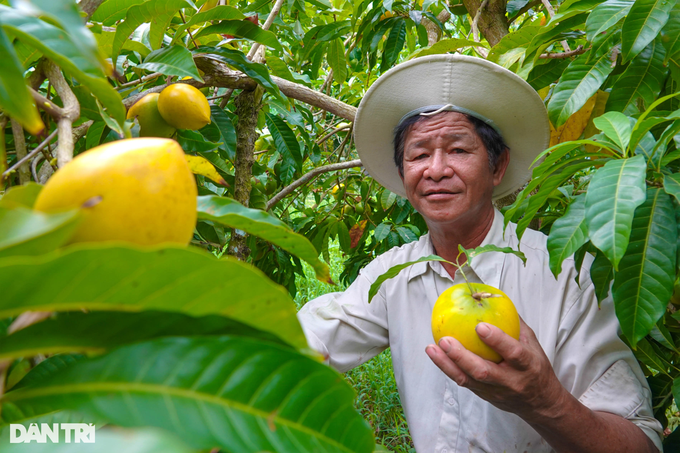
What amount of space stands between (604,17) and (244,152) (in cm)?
93

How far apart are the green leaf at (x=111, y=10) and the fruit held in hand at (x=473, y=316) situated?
89 cm

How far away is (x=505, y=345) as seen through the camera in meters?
1.00

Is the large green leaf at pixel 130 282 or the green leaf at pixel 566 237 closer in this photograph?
the large green leaf at pixel 130 282

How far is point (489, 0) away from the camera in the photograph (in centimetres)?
198

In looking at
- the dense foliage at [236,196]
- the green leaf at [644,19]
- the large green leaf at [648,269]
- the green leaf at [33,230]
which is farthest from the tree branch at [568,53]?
the green leaf at [33,230]

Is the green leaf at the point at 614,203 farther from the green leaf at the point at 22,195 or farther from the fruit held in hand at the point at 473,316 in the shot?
the green leaf at the point at 22,195

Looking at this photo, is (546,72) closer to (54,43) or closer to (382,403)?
(54,43)

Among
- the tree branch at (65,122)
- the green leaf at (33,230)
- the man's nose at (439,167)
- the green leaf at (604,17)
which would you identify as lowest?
the man's nose at (439,167)

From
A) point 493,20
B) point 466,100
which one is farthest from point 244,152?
point 493,20

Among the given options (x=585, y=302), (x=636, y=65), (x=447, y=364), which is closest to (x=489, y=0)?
(x=636, y=65)

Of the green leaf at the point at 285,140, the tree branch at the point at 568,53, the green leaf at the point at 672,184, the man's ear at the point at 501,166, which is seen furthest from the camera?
the green leaf at the point at 285,140

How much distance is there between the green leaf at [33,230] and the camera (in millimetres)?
278

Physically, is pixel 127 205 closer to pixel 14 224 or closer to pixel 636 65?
pixel 14 224

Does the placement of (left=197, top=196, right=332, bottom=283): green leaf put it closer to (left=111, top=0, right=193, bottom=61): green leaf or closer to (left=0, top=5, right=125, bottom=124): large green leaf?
(left=0, top=5, right=125, bottom=124): large green leaf
